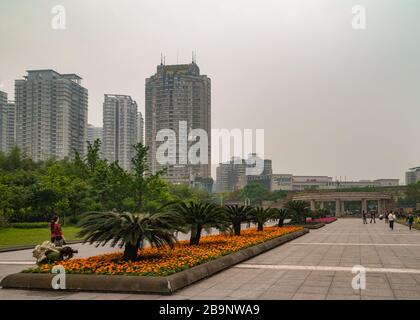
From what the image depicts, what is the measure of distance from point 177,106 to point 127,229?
115534 millimetres

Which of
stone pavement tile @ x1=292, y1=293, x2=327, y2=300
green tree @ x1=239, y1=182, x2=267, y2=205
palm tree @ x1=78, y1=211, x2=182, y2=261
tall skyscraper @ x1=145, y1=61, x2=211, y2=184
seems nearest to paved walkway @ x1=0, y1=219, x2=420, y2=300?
stone pavement tile @ x1=292, y1=293, x2=327, y2=300

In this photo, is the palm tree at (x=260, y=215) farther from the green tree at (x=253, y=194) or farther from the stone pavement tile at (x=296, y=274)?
the green tree at (x=253, y=194)

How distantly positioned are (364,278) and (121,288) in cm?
569

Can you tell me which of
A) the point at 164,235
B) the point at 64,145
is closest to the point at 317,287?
the point at 164,235

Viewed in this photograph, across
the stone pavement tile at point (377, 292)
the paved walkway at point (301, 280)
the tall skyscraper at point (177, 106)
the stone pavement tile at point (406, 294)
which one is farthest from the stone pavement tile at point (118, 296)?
the tall skyscraper at point (177, 106)

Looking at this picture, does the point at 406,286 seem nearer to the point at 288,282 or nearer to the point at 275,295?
the point at 288,282

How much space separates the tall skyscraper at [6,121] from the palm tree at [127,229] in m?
98.0

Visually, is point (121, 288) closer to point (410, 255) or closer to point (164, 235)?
point (164, 235)

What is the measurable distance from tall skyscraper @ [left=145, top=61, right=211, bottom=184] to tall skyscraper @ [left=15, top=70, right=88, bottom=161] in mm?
25295

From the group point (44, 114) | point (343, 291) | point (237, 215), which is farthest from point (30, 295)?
point (44, 114)

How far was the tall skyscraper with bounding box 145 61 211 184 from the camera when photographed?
407ft

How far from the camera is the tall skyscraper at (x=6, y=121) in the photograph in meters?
102

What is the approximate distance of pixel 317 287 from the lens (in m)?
9.63

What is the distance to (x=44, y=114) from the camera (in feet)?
324
